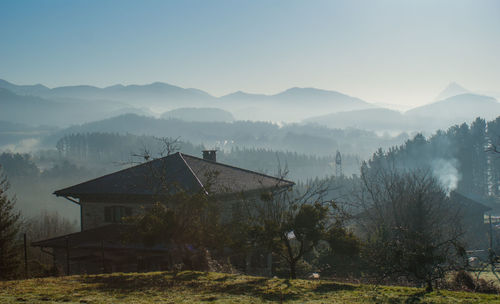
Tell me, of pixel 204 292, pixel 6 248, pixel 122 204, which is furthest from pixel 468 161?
pixel 204 292

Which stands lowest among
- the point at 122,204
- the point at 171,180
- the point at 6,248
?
the point at 6,248

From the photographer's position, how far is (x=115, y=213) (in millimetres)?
21984

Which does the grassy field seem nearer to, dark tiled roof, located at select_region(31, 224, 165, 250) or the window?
dark tiled roof, located at select_region(31, 224, 165, 250)

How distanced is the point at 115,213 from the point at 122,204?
0.84 meters

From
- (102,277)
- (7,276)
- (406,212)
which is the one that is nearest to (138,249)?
(7,276)

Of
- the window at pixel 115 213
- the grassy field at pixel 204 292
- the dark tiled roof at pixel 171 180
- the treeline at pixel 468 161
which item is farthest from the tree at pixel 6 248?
the treeline at pixel 468 161

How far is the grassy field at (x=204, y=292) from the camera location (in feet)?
29.0

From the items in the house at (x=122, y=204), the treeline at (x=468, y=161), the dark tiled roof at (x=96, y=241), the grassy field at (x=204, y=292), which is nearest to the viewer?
the grassy field at (x=204, y=292)

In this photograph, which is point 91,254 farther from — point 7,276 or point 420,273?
point 420,273

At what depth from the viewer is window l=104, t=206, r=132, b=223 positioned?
21.6m

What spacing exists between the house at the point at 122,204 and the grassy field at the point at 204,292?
6531 mm

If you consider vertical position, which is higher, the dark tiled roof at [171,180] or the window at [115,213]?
the dark tiled roof at [171,180]

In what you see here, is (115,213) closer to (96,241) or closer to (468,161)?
(96,241)

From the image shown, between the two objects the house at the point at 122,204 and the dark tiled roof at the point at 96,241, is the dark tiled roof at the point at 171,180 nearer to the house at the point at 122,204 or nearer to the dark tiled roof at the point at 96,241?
the house at the point at 122,204
